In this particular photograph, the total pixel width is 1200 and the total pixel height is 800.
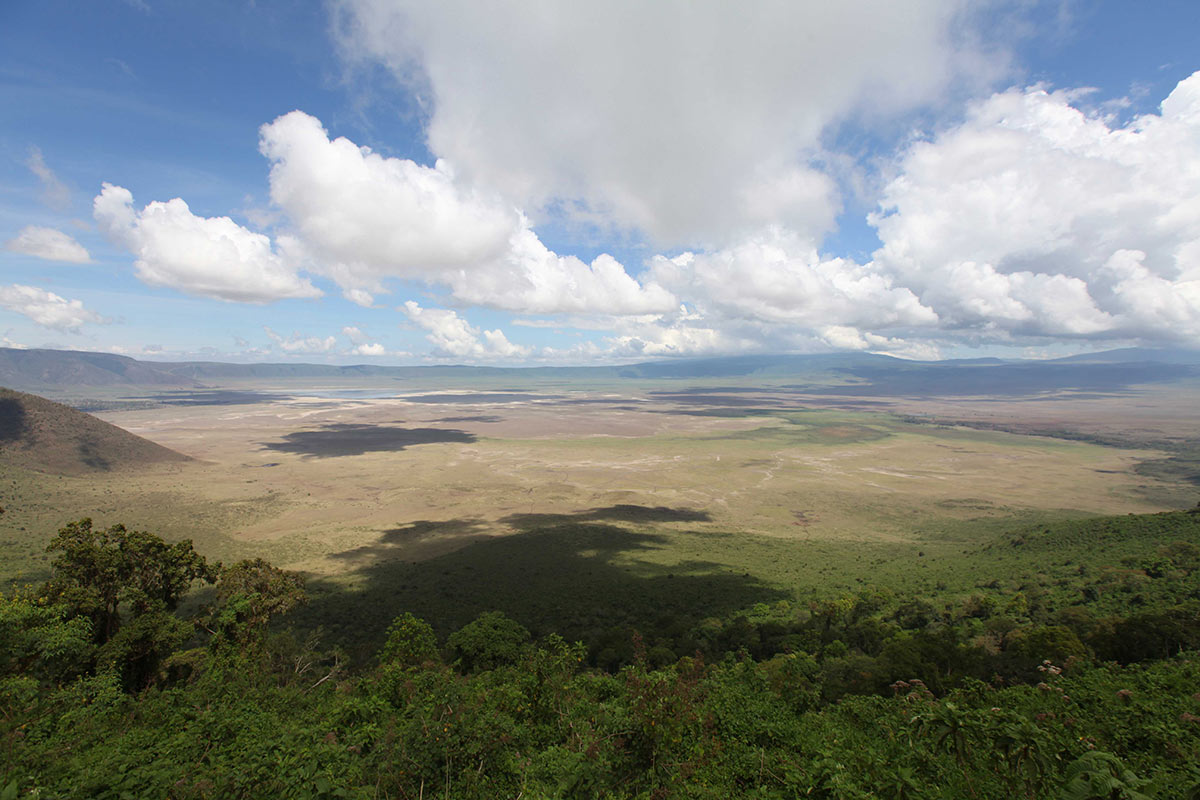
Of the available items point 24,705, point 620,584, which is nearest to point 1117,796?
point 24,705

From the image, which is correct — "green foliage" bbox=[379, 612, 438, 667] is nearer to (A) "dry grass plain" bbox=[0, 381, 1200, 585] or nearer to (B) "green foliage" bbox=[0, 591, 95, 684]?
(B) "green foliage" bbox=[0, 591, 95, 684]

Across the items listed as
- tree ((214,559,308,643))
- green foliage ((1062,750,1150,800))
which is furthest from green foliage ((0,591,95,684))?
green foliage ((1062,750,1150,800))

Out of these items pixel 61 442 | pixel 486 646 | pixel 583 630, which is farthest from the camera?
pixel 61 442

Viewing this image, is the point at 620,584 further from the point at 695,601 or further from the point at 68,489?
the point at 68,489

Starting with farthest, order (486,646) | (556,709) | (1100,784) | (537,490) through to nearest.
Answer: (537,490) < (486,646) < (556,709) < (1100,784)

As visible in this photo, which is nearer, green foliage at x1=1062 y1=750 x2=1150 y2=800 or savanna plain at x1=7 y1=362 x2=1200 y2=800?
green foliage at x1=1062 y1=750 x2=1150 y2=800

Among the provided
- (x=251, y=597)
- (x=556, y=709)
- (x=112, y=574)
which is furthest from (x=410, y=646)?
(x=112, y=574)

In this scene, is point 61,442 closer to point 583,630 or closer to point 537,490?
point 537,490

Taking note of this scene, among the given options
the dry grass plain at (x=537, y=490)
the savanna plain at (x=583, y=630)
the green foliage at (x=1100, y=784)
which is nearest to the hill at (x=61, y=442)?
the savanna plain at (x=583, y=630)
